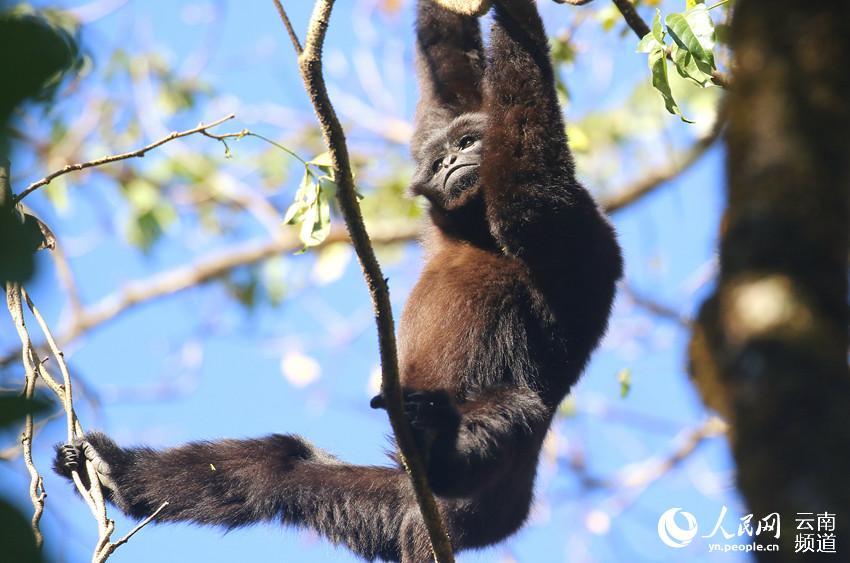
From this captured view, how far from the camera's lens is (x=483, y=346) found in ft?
17.6

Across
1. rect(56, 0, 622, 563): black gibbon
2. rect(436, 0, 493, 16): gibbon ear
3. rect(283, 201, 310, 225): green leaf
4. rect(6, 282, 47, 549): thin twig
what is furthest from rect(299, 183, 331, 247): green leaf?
rect(6, 282, 47, 549): thin twig

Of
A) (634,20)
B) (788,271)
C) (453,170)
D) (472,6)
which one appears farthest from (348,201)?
(453,170)

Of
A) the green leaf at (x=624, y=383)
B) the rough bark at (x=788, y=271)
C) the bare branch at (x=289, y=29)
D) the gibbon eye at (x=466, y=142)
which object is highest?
the bare branch at (x=289, y=29)

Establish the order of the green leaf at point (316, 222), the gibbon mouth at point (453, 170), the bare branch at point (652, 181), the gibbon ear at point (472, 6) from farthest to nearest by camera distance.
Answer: the bare branch at point (652, 181) < the gibbon mouth at point (453, 170) < the gibbon ear at point (472, 6) < the green leaf at point (316, 222)

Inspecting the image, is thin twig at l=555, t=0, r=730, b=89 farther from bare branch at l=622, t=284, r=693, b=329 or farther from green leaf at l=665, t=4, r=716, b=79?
bare branch at l=622, t=284, r=693, b=329

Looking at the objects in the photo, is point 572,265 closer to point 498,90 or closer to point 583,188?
point 583,188

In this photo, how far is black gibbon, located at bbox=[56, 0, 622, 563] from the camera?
5.27m

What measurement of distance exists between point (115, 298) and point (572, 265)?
8.99 metres

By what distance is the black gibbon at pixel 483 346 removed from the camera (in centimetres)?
527

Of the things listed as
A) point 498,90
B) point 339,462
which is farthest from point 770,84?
point 339,462

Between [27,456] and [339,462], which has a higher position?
[27,456]

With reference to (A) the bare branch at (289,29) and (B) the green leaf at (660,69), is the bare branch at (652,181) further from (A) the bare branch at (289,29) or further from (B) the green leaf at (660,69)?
(A) the bare branch at (289,29)

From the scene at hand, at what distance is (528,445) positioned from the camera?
17.2 ft

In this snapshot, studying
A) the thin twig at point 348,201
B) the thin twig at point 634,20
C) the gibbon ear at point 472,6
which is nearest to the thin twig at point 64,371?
the thin twig at point 348,201
